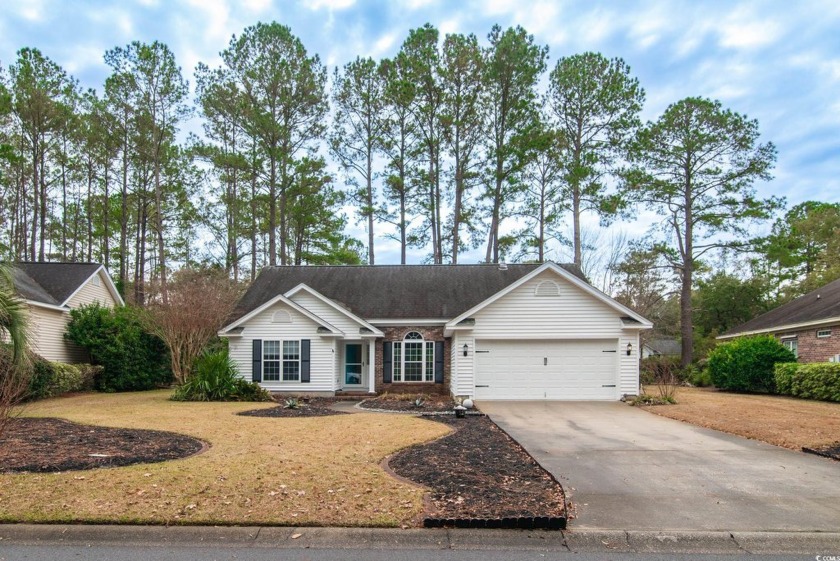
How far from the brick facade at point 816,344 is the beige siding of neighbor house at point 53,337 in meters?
28.2

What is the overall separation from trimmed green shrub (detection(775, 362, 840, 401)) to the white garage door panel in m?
6.64

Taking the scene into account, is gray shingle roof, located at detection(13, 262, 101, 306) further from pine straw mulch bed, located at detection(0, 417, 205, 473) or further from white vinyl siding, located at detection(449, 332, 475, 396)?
white vinyl siding, located at detection(449, 332, 475, 396)

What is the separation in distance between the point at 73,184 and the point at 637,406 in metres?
31.3

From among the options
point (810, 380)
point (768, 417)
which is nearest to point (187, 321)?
point (768, 417)

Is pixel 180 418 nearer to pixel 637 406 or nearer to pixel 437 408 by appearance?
pixel 437 408

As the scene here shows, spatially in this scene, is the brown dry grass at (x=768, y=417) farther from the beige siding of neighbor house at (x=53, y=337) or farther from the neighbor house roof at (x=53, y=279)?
the neighbor house roof at (x=53, y=279)

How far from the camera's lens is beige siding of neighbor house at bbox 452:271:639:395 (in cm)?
1778

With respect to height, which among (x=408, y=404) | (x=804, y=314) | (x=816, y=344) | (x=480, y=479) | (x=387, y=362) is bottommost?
(x=408, y=404)

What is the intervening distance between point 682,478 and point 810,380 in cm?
1486

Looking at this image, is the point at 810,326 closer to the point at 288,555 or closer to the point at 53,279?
the point at 288,555

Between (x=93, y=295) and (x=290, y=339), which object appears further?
(x=93, y=295)

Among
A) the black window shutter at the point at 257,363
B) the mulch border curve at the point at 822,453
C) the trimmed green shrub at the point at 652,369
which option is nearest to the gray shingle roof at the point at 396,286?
the black window shutter at the point at 257,363

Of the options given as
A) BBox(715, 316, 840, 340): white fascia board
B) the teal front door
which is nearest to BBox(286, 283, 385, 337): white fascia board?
the teal front door

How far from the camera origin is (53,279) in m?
22.6
